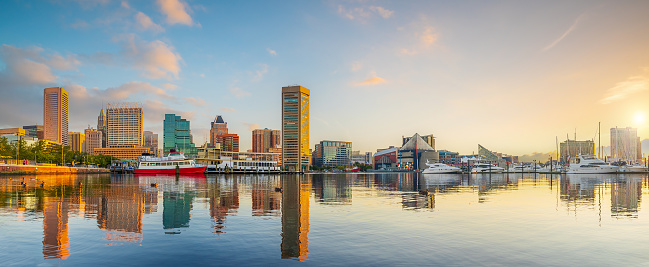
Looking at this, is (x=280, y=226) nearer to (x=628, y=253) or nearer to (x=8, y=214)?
(x=628, y=253)

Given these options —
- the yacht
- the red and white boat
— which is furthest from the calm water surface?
the yacht

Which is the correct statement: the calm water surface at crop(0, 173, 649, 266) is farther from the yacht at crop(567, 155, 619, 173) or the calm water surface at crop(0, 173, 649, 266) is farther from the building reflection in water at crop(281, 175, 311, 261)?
the yacht at crop(567, 155, 619, 173)

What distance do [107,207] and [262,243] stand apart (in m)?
23.0

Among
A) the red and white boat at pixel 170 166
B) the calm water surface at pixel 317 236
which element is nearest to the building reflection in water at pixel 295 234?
the calm water surface at pixel 317 236

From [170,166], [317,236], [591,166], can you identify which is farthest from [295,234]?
[591,166]

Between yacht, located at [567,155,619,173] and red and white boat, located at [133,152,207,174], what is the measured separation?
168304 mm

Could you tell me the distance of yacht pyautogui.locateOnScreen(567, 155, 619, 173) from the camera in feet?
579

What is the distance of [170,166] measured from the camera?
178500mm

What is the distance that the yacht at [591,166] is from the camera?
176375 mm

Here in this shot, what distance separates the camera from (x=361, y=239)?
23.4 meters

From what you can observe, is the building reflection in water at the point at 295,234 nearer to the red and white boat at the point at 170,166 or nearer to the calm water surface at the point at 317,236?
the calm water surface at the point at 317,236

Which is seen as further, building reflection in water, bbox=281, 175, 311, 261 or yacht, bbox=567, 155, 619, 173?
yacht, bbox=567, 155, 619, 173

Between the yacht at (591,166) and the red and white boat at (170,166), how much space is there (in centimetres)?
16830

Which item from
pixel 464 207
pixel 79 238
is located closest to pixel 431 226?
pixel 464 207
